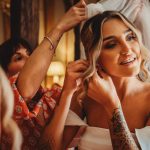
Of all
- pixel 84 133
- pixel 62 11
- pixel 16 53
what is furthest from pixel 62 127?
pixel 62 11

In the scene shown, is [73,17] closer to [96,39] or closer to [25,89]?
[96,39]

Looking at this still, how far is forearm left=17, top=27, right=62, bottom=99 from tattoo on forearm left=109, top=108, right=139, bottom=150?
24 centimetres

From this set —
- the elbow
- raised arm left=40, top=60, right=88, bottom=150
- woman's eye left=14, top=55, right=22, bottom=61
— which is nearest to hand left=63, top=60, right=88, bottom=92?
raised arm left=40, top=60, right=88, bottom=150

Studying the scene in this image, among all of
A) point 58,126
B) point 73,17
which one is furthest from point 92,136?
point 73,17

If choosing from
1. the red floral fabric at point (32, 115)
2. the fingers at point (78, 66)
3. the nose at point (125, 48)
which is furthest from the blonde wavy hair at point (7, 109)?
the nose at point (125, 48)

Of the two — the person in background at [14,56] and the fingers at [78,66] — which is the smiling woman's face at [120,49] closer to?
the fingers at [78,66]

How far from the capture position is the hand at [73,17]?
1058 millimetres

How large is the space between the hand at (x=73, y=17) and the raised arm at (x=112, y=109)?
0.16 m

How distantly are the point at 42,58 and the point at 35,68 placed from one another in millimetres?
34

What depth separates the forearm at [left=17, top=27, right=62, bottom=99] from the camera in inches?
41.4

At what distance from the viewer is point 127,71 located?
3.33 ft

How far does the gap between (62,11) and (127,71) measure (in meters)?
0.87

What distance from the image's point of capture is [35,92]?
42.5 inches

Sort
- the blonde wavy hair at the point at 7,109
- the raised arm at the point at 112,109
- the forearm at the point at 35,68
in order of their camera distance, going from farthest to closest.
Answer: the forearm at the point at 35,68 → the raised arm at the point at 112,109 → the blonde wavy hair at the point at 7,109
